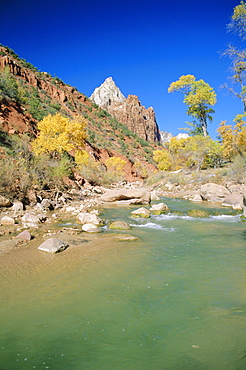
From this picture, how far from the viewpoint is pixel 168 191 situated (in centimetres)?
2209

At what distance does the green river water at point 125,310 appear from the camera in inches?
83.9

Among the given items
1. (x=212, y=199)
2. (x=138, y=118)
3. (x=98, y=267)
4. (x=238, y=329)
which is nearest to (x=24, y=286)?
(x=98, y=267)

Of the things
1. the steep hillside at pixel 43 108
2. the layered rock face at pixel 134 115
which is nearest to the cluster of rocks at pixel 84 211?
the steep hillside at pixel 43 108

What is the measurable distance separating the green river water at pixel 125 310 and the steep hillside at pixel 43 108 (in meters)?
17.1

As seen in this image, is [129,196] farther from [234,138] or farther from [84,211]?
[234,138]

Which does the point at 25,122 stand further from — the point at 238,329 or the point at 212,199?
the point at 238,329

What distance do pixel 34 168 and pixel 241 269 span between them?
11.7 m

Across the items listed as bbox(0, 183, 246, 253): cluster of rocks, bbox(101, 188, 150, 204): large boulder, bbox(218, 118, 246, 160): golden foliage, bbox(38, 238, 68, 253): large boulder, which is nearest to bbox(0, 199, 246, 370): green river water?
bbox(38, 238, 68, 253): large boulder

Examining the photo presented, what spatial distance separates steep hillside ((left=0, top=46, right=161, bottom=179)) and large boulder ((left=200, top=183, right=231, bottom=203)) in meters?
16.2

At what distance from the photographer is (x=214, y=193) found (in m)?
15.8

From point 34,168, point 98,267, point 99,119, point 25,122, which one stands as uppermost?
point 99,119

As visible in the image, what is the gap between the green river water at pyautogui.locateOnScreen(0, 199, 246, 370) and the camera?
213cm

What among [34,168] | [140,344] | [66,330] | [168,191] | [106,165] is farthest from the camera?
[106,165]

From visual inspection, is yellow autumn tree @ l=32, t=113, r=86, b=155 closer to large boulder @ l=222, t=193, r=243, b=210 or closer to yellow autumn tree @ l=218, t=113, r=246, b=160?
→ large boulder @ l=222, t=193, r=243, b=210
